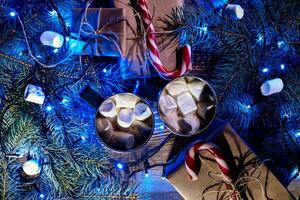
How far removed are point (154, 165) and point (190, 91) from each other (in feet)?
0.95

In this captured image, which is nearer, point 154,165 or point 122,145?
point 122,145

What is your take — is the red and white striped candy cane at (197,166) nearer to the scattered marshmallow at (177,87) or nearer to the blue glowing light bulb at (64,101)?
the scattered marshmallow at (177,87)

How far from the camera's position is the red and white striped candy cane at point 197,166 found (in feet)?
4.16

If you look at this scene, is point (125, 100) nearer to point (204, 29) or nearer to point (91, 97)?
point (91, 97)

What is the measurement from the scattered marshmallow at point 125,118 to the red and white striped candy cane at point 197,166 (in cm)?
20

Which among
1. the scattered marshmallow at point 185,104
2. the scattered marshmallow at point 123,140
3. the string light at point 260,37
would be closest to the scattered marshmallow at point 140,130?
the scattered marshmallow at point 123,140

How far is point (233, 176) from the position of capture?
130 centimetres

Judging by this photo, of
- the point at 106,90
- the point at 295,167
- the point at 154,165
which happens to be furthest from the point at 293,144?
the point at 106,90

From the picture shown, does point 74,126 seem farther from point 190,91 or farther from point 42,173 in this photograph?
point 190,91

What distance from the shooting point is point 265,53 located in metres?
1.36

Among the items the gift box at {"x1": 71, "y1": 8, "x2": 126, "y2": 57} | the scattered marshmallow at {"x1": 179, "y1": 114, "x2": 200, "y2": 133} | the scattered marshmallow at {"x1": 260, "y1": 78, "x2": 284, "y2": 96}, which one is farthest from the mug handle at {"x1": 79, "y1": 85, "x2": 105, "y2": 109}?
the scattered marshmallow at {"x1": 260, "y1": 78, "x2": 284, "y2": 96}

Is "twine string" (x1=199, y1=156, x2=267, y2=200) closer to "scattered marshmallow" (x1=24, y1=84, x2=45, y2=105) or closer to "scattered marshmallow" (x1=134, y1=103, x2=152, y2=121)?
"scattered marshmallow" (x1=134, y1=103, x2=152, y2=121)

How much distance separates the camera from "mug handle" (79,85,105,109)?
1.32 m

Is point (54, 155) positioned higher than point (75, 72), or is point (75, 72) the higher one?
point (75, 72)
